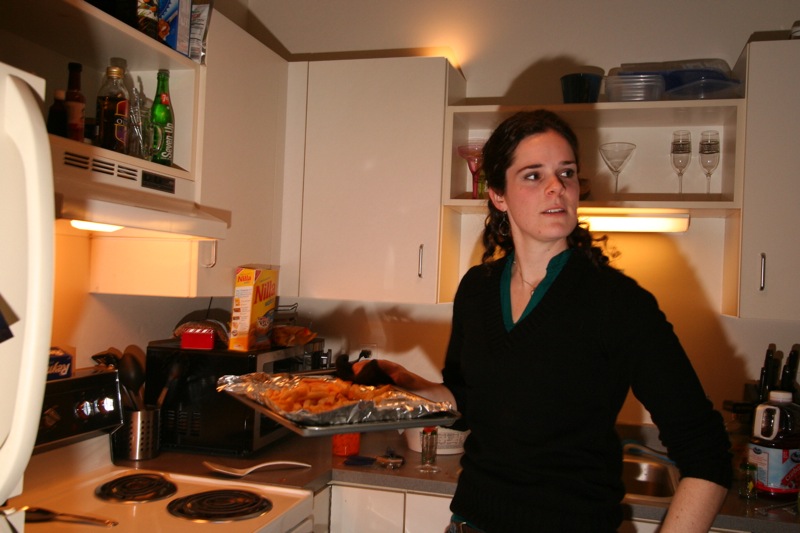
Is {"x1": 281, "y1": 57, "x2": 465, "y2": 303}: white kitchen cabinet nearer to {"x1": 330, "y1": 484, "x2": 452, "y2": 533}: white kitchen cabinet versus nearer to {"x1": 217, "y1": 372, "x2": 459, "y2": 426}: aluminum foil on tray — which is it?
{"x1": 330, "y1": 484, "x2": 452, "y2": 533}: white kitchen cabinet

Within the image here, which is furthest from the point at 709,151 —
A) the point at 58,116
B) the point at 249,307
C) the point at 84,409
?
the point at 84,409

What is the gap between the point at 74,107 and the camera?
5.63ft

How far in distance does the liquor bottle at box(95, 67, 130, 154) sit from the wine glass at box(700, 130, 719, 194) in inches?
70.6

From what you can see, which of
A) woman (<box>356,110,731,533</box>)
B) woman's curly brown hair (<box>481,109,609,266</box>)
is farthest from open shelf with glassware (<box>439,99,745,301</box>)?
woman (<box>356,110,731,533</box>)

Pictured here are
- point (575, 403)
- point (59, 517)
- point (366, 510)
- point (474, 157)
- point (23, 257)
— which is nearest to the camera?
point (23, 257)

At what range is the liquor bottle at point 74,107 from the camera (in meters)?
1.71

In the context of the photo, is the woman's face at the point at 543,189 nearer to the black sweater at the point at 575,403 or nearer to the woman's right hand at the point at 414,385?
the black sweater at the point at 575,403

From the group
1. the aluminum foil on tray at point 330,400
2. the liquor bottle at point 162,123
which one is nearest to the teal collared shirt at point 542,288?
the aluminum foil on tray at point 330,400

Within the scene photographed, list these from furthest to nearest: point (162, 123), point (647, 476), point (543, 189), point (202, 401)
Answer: point (647, 476) < point (202, 401) < point (162, 123) < point (543, 189)

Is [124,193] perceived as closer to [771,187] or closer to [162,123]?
[162,123]

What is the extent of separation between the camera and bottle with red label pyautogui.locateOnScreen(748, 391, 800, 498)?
204 cm

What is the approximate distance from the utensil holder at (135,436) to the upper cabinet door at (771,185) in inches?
71.5

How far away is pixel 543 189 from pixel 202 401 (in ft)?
4.28

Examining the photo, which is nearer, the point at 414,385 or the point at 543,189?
the point at 543,189
